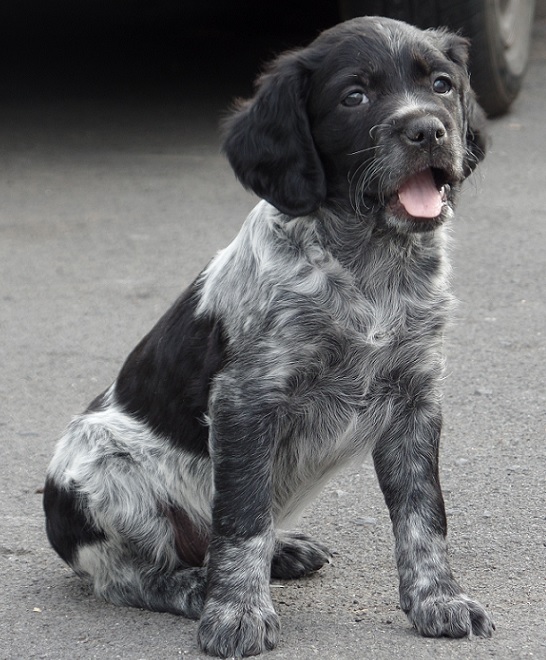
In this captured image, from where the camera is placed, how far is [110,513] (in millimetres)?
3887


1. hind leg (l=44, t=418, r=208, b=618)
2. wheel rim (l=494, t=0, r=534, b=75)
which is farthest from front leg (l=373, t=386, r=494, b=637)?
wheel rim (l=494, t=0, r=534, b=75)

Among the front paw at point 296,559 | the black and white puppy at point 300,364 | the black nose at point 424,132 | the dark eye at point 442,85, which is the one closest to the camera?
the black nose at point 424,132

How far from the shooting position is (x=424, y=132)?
137 inches

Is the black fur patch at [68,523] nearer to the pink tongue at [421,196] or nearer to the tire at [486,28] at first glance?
the pink tongue at [421,196]

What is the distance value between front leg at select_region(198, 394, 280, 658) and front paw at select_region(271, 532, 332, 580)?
0.48 meters

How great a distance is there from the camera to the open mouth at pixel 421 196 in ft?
11.8

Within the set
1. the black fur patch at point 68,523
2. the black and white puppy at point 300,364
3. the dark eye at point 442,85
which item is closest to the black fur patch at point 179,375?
the black and white puppy at point 300,364

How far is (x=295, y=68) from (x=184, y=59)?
7905mm

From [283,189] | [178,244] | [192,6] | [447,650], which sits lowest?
[192,6]

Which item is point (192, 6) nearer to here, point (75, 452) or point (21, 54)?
point (21, 54)

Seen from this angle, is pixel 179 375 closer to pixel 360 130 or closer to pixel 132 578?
pixel 132 578

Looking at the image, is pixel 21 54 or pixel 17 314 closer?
pixel 17 314

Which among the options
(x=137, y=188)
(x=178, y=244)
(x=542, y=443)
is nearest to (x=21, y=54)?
(x=137, y=188)

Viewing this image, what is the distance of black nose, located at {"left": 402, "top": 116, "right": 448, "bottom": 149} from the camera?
3465mm
